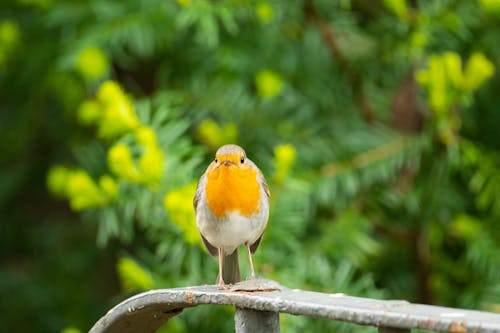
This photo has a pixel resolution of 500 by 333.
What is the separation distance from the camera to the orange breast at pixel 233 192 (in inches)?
65.3

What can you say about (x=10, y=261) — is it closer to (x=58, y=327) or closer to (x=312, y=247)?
(x=58, y=327)

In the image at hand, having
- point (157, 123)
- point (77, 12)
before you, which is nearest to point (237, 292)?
point (157, 123)

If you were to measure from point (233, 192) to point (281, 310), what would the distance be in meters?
0.51

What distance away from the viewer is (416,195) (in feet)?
8.22

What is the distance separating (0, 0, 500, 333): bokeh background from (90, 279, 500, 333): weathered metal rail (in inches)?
23.4

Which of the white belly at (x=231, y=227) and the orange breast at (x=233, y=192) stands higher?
the orange breast at (x=233, y=192)

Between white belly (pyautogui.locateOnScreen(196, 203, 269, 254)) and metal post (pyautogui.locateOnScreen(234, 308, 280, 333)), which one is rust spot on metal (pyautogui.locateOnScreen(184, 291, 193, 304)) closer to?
metal post (pyautogui.locateOnScreen(234, 308, 280, 333))

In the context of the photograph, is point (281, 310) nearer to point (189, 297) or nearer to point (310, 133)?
point (189, 297)

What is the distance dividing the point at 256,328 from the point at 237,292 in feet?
0.21

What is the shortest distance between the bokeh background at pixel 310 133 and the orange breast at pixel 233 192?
339 millimetres

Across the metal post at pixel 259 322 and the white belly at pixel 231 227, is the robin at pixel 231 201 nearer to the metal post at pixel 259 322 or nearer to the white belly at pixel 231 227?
the white belly at pixel 231 227

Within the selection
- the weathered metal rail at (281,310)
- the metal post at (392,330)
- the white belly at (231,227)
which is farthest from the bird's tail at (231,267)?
the metal post at (392,330)

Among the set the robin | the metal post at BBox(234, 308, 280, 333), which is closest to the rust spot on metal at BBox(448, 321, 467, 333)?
the metal post at BBox(234, 308, 280, 333)

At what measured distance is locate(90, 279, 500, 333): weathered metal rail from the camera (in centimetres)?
101
